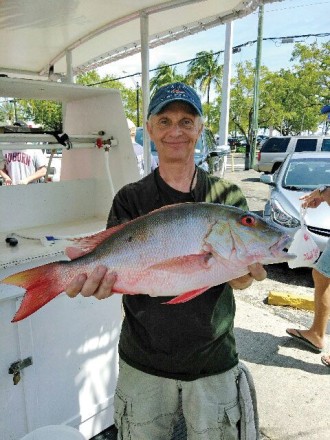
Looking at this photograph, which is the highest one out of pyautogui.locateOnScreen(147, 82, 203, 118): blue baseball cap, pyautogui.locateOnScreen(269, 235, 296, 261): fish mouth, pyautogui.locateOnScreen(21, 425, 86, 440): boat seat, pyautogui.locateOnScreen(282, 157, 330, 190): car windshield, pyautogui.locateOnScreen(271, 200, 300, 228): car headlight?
pyautogui.locateOnScreen(147, 82, 203, 118): blue baseball cap

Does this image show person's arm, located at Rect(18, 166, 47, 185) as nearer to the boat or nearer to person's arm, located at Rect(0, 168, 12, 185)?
person's arm, located at Rect(0, 168, 12, 185)

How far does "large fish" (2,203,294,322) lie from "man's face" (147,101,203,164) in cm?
39

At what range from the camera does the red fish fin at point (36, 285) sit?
4.52 feet

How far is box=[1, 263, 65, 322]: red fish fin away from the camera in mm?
1378

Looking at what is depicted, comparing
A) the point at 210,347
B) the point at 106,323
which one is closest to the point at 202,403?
the point at 210,347

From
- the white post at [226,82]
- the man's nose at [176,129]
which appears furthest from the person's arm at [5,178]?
the white post at [226,82]

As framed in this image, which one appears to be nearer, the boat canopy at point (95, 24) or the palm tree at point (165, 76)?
the boat canopy at point (95, 24)

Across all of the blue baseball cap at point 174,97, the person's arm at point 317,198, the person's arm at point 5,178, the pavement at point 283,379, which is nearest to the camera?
the blue baseball cap at point 174,97

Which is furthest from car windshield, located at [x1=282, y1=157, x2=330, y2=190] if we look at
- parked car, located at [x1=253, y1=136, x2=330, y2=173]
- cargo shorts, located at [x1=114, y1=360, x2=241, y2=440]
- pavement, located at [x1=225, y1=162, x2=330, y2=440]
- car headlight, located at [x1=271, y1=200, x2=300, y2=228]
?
parked car, located at [x1=253, y1=136, x2=330, y2=173]

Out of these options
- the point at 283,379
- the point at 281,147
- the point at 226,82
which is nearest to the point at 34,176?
the point at 283,379

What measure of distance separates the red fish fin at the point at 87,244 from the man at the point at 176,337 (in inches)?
8.1

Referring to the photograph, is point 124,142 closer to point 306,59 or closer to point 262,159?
point 262,159

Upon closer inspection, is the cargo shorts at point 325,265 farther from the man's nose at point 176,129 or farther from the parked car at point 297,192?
the man's nose at point 176,129

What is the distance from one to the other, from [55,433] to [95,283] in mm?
1309
